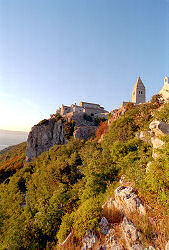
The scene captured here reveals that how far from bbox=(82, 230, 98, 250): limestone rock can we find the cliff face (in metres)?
36.1

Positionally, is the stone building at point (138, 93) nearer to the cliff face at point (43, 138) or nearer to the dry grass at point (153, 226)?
the cliff face at point (43, 138)

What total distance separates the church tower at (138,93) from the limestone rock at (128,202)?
44838 millimetres

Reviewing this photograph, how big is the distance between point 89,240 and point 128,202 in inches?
77.2

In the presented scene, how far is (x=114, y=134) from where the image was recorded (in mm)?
14125

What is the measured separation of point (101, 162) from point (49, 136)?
1430 inches

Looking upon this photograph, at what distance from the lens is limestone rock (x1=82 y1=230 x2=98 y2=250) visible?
4.27m

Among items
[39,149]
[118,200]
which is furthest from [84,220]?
[39,149]

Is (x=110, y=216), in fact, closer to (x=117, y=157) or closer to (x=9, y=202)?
(x=117, y=157)

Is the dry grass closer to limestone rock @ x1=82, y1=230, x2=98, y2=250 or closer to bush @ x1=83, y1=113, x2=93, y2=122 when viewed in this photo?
limestone rock @ x1=82, y1=230, x2=98, y2=250

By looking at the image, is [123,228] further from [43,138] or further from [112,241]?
[43,138]

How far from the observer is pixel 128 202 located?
487 cm

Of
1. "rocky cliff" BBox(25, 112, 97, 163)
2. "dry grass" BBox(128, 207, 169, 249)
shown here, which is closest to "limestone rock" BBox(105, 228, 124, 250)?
"dry grass" BBox(128, 207, 169, 249)

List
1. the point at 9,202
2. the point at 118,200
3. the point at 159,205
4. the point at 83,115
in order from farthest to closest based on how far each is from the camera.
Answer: the point at 83,115 < the point at 9,202 < the point at 118,200 < the point at 159,205

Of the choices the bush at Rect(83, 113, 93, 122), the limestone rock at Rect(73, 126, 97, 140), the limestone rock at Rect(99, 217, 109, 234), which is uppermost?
the bush at Rect(83, 113, 93, 122)
